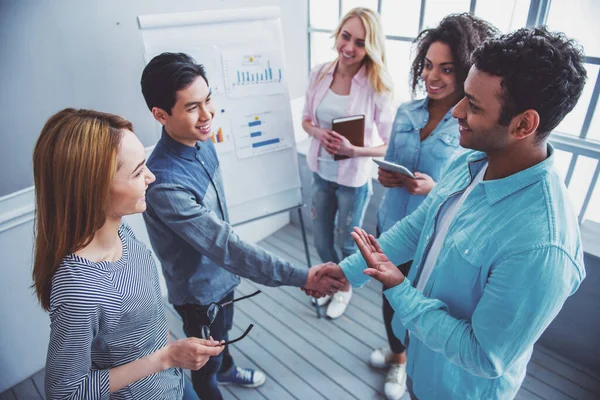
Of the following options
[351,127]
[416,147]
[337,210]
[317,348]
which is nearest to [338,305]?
[317,348]

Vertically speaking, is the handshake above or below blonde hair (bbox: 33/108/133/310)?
below

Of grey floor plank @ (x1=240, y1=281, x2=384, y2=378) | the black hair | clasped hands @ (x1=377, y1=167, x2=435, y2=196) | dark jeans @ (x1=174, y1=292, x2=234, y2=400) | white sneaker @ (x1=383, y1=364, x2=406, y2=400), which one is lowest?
grey floor plank @ (x1=240, y1=281, x2=384, y2=378)

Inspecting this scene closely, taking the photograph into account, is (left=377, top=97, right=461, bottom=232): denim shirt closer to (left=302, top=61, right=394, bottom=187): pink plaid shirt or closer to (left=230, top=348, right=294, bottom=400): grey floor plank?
(left=302, top=61, right=394, bottom=187): pink plaid shirt

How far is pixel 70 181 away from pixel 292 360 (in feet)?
5.51

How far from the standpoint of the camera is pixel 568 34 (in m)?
1.99

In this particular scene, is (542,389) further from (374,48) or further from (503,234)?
(374,48)

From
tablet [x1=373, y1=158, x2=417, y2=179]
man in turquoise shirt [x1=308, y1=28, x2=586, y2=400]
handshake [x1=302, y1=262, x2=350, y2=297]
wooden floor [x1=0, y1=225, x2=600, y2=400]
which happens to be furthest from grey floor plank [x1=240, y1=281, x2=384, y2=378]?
tablet [x1=373, y1=158, x2=417, y2=179]

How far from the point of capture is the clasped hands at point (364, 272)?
1.10m

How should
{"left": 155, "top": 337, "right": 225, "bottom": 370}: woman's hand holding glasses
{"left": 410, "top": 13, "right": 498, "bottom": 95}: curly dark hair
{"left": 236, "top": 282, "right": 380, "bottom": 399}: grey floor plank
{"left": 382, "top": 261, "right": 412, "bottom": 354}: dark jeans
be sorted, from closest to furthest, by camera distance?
{"left": 155, "top": 337, "right": 225, "bottom": 370}: woman's hand holding glasses < {"left": 410, "top": 13, "right": 498, "bottom": 95}: curly dark hair < {"left": 382, "top": 261, "right": 412, "bottom": 354}: dark jeans < {"left": 236, "top": 282, "right": 380, "bottom": 399}: grey floor plank

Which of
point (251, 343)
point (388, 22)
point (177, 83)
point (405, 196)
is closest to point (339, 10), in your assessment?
point (388, 22)

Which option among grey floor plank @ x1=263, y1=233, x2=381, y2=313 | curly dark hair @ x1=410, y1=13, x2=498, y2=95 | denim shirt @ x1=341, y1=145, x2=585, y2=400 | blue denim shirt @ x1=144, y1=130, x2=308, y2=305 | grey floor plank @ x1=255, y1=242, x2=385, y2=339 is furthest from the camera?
grey floor plank @ x1=263, y1=233, x2=381, y2=313

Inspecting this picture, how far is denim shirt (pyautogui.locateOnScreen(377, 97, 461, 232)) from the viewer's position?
1.58 metres

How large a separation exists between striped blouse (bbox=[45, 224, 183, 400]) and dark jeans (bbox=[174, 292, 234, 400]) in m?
0.37

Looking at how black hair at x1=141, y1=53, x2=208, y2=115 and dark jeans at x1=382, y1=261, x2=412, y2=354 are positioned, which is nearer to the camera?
black hair at x1=141, y1=53, x2=208, y2=115
